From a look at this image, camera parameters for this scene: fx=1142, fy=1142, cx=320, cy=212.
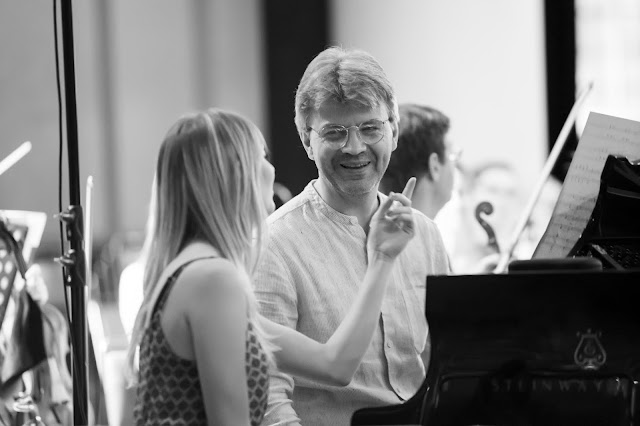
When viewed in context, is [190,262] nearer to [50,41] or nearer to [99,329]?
[99,329]

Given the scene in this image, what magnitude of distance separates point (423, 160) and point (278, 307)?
1207mm

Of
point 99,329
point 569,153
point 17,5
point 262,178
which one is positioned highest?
point 17,5

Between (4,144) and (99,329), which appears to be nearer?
(99,329)

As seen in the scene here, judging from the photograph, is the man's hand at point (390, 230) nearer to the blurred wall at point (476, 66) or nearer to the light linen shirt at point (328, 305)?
the light linen shirt at point (328, 305)

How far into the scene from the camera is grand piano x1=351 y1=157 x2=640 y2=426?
1.95m

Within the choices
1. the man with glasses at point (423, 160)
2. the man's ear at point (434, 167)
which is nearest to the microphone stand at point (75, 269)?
the man with glasses at point (423, 160)

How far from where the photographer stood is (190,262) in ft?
6.06

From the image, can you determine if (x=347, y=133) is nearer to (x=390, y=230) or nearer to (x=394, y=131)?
(x=394, y=131)

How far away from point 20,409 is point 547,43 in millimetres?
3521

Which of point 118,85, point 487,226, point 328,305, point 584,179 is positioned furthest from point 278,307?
point 118,85

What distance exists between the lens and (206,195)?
6.23 feet

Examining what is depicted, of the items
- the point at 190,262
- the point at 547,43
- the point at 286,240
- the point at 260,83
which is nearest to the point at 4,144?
the point at 260,83

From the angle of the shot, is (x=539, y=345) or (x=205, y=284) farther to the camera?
(x=539, y=345)

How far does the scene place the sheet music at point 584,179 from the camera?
2.43 m
